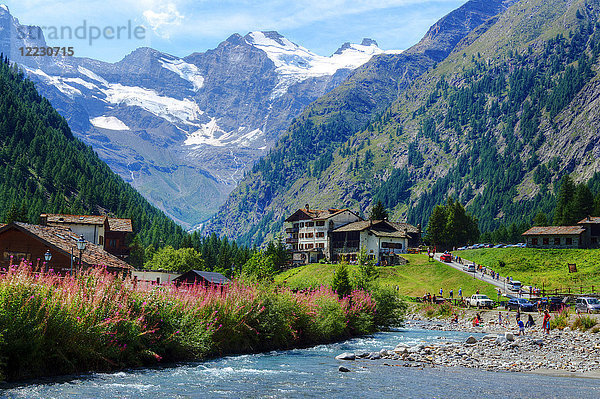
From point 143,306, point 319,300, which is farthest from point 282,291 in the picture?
point 143,306

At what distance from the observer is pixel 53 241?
63312 mm

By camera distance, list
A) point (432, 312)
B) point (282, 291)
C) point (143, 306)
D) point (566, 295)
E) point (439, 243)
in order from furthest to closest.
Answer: point (439, 243)
point (432, 312)
point (566, 295)
point (282, 291)
point (143, 306)

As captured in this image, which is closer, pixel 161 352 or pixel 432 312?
pixel 161 352

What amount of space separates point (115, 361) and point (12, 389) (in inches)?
282

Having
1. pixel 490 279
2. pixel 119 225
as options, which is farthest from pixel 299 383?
pixel 119 225

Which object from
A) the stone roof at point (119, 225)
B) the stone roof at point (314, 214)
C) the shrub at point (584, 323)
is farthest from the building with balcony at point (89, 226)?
the shrub at point (584, 323)

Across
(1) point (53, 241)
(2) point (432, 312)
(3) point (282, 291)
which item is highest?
(1) point (53, 241)

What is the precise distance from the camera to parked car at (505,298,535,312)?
83562mm

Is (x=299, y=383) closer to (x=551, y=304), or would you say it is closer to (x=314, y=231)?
(x=551, y=304)

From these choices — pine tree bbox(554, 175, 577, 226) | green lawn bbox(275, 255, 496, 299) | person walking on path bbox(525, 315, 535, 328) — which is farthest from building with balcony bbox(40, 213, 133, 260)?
pine tree bbox(554, 175, 577, 226)

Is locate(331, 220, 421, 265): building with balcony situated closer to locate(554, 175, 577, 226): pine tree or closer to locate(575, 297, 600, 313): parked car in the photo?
locate(554, 175, 577, 226): pine tree

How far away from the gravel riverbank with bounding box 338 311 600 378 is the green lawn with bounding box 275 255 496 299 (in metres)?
41.8

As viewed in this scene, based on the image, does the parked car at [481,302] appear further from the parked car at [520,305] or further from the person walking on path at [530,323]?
the person walking on path at [530,323]

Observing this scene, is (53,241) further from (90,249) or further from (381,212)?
(381,212)
